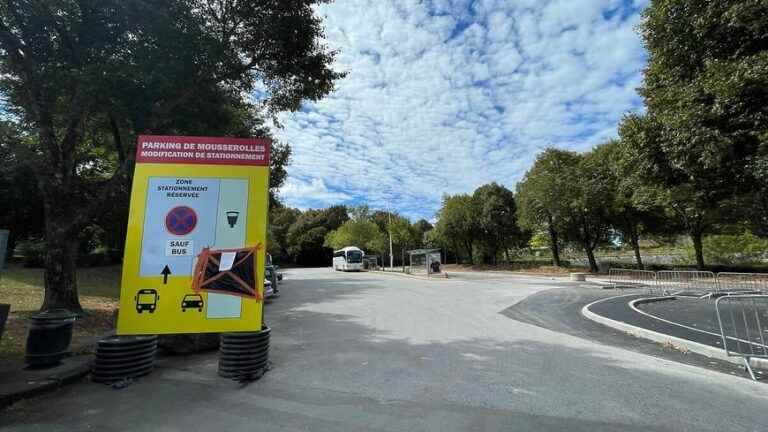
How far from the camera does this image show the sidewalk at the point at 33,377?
3988mm

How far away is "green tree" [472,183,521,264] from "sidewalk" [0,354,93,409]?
39.8 meters

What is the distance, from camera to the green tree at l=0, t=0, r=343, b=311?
269 inches

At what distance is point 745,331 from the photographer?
7910 millimetres

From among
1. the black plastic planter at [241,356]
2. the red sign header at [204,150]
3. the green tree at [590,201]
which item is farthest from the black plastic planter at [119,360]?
the green tree at [590,201]

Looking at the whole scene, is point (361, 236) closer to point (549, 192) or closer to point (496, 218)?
point (496, 218)

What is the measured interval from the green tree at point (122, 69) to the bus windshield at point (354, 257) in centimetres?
3057

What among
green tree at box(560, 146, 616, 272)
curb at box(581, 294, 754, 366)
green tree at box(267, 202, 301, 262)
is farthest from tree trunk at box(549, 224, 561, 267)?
green tree at box(267, 202, 301, 262)

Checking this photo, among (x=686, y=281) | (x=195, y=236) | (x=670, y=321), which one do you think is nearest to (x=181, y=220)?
(x=195, y=236)

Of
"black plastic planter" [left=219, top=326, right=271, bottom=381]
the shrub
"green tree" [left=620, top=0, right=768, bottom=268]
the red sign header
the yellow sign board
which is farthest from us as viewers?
the shrub

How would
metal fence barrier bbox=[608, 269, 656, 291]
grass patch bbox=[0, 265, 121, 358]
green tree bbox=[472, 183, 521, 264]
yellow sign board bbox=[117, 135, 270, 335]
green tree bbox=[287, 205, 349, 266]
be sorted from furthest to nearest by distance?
green tree bbox=[287, 205, 349, 266] → green tree bbox=[472, 183, 521, 264] → metal fence barrier bbox=[608, 269, 656, 291] → grass patch bbox=[0, 265, 121, 358] → yellow sign board bbox=[117, 135, 270, 335]

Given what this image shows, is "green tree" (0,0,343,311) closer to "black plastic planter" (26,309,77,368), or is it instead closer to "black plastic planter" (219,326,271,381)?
"black plastic planter" (26,309,77,368)

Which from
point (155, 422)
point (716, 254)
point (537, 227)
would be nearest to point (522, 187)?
point (537, 227)

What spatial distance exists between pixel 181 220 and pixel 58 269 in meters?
5.13

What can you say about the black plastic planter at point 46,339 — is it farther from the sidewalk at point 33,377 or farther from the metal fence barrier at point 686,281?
the metal fence barrier at point 686,281
